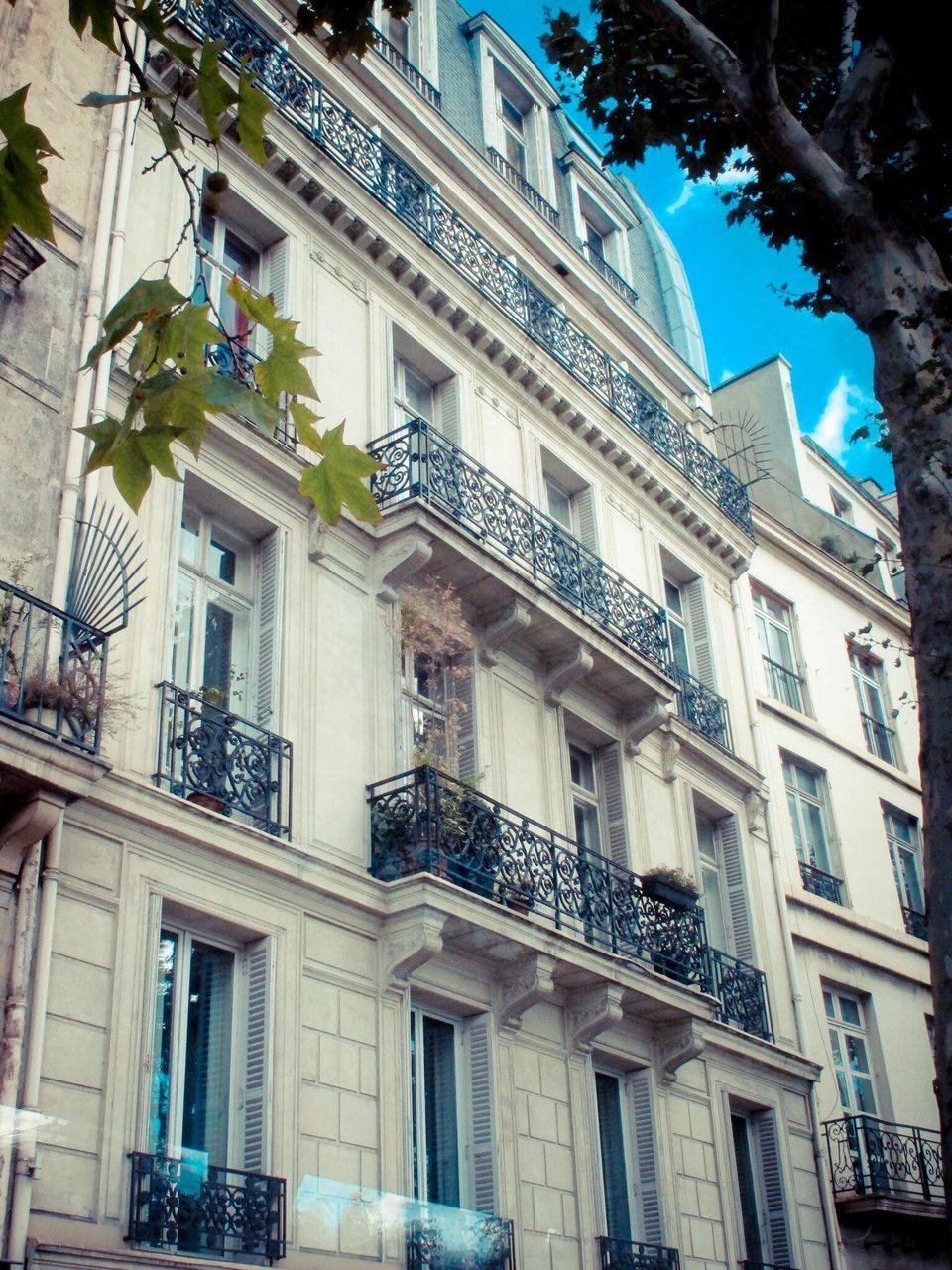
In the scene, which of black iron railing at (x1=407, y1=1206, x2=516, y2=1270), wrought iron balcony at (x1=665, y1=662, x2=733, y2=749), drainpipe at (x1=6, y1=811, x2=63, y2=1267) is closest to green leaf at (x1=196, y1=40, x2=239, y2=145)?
drainpipe at (x1=6, y1=811, x2=63, y2=1267)

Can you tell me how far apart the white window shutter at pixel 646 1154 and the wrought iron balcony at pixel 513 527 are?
4.46 meters

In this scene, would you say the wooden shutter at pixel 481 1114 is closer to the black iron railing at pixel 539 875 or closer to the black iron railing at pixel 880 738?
the black iron railing at pixel 539 875

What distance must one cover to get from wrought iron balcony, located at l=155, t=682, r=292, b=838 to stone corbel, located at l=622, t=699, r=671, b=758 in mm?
5631

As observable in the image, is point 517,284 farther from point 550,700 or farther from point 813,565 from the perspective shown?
point 813,565

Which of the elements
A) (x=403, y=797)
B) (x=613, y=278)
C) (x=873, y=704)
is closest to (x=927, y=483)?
(x=403, y=797)

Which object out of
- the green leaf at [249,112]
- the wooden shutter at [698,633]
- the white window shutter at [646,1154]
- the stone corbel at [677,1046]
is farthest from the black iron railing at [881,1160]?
the green leaf at [249,112]

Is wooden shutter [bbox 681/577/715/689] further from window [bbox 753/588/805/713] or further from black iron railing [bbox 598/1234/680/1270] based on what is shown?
black iron railing [bbox 598/1234/680/1270]

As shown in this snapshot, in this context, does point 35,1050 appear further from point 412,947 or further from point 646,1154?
point 646,1154

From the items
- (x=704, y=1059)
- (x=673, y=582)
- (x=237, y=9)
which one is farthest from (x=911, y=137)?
(x=673, y=582)

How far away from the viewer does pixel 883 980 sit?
64.8 feet

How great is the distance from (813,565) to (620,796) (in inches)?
330

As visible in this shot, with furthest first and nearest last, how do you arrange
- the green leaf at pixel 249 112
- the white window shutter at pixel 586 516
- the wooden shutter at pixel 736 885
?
the white window shutter at pixel 586 516 → the wooden shutter at pixel 736 885 → the green leaf at pixel 249 112

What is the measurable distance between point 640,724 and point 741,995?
10.1ft

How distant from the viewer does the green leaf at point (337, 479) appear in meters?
4.60
